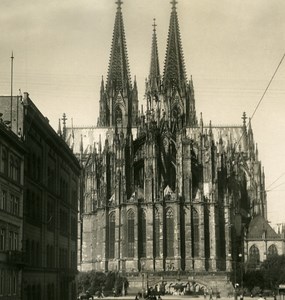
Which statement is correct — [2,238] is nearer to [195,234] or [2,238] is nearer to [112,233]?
[195,234]

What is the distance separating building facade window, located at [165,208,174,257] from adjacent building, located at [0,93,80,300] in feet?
131

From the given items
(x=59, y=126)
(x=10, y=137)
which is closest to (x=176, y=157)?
(x=59, y=126)

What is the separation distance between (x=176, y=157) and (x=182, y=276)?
1867 centimetres

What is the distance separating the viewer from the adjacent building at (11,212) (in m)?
41.1

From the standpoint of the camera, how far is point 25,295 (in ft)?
150

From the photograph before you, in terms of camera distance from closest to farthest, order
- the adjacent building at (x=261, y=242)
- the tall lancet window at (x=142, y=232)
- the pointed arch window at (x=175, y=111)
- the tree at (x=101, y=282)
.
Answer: the tree at (x=101, y=282)
the tall lancet window at (x=142, y=232)
the adjacent building at (x=261, y=242)
the pointed arch window at (x=175, y=111)

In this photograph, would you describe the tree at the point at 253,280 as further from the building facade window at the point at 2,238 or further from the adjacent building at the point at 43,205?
the building facade window at the point at 2,238

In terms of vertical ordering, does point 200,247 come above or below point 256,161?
below

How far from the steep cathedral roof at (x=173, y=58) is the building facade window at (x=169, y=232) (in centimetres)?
4428

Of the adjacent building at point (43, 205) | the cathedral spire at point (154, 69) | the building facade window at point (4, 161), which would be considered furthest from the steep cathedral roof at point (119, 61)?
the building facade window at point (4, 161)

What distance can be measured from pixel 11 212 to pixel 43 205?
8.88m

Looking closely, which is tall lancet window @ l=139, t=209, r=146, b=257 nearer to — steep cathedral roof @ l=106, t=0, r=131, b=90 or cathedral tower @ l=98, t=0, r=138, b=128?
cathedral tower @ l=98, t=0, r=138, b=128

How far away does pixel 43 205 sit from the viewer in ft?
170

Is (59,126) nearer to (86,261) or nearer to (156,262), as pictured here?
(86,261)
